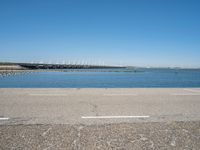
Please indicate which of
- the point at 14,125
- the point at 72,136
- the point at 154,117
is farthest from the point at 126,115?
the point at 14,125

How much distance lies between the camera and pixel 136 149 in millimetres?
4164

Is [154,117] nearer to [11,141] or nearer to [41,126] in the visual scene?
[41,126]

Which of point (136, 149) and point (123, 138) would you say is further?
point (123, 138)

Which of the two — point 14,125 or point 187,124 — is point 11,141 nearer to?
point 14,125

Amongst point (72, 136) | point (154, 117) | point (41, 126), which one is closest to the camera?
point (72, 136)

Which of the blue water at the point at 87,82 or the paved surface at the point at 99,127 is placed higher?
the paved surface at the point at 99,127

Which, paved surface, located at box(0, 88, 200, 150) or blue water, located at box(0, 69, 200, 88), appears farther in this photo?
blue water, located at box(0, 69, 200, 88)

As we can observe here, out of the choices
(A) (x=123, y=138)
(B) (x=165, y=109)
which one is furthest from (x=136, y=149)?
(B) (x=165, y=109)

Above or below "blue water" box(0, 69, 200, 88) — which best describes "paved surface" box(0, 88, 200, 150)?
above

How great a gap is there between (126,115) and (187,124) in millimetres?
1897

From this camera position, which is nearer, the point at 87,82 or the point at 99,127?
the point at 99,127

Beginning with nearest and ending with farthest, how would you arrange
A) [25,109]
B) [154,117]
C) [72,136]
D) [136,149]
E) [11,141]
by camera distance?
[136,149] < [11,141] < [72,136] < [154,117] < [25,109]

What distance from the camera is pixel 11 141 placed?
449cm

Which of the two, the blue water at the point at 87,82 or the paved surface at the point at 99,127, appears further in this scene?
the blue water at the point at 87,82
